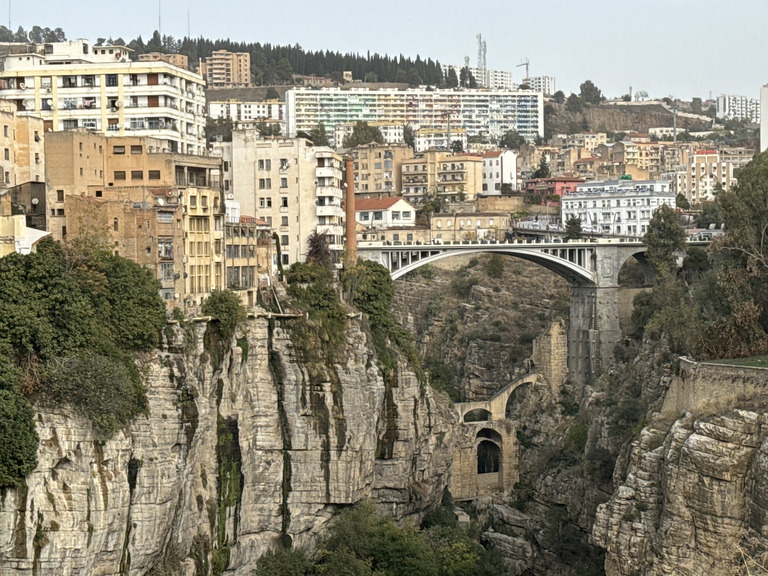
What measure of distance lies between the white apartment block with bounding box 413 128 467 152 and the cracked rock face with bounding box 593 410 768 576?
349 feet

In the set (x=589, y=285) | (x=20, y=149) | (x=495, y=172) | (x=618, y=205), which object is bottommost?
(x=589, y=285)

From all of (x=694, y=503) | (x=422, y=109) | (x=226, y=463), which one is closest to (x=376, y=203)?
(x=226, y=463)

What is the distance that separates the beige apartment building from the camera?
49.9 meters

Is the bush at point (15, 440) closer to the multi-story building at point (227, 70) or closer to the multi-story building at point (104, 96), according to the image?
the multi-story building at point (104, 96)

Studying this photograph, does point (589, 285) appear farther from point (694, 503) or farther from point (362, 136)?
point (362, 136)

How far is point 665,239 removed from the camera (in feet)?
283

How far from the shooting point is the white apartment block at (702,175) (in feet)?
470

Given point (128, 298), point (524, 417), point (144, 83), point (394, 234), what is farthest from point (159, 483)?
point (394, 234)

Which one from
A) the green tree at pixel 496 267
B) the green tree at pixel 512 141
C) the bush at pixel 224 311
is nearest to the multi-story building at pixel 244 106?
the green tree at pixel 512 141

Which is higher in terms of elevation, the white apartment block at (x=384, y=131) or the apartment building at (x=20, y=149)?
the white apartment block at (x=384, y=131)

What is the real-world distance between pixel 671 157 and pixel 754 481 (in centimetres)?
12094

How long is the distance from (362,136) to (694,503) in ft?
315

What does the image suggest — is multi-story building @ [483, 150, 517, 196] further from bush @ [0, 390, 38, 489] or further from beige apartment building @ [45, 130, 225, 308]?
bush @ [0, 390, 38, 489]

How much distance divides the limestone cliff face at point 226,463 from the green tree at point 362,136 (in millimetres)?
71421
